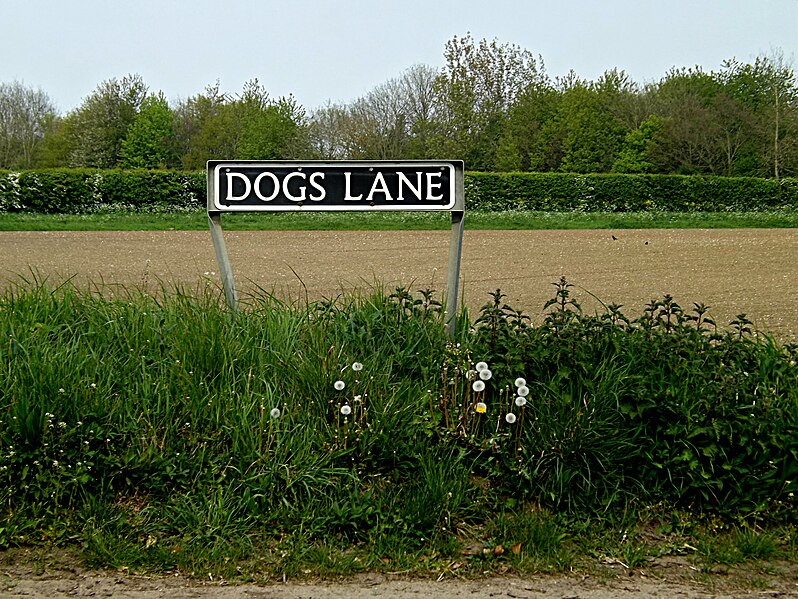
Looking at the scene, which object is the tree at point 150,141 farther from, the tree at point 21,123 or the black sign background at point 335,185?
the black sign background at point 335,185

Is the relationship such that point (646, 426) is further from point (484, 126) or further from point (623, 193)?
point (484, 126)

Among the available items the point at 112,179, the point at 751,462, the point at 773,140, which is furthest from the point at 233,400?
the point at 773,140

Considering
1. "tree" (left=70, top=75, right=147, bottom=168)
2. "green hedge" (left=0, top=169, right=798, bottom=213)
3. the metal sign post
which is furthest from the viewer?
"tree" (left=70, top=75, right=147, bottom=168)

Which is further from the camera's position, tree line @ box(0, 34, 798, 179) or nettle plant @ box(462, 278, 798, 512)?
tree line @ box(0, 34, 798, 179)

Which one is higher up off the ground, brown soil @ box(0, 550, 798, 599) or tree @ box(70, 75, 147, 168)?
tree @ box(70, 75, 147, 168)

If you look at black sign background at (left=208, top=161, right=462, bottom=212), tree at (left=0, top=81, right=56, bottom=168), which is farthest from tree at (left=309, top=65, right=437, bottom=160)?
black sign background at (left=208, top=161, right=462, bottom=212)

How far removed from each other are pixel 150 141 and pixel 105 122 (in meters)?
3.88

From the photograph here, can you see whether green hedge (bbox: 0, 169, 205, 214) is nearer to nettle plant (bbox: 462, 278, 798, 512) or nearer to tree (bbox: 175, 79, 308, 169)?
tree (bbox: 175, 79, 308, 169)

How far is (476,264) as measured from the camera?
501 inches

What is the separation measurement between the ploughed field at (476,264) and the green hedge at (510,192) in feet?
27.1

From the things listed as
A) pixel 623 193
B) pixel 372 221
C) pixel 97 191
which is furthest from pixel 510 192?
pixel 97 191

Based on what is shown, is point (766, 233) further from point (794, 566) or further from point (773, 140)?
point (773, 140)

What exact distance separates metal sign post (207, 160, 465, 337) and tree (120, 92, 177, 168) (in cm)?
3833

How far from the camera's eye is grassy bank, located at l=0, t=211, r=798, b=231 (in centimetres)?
2117
